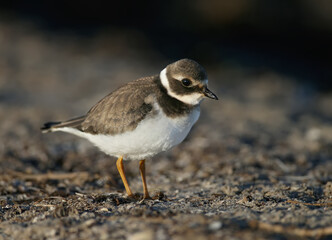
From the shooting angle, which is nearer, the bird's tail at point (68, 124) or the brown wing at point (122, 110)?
the brown wing at point (122, 110)

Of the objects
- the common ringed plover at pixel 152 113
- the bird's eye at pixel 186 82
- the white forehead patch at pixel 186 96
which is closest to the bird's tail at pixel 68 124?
the common ringed plover at pixel 152 113

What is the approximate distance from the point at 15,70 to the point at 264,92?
6942mm

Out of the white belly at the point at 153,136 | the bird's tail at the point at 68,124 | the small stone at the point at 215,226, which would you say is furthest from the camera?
the bird's tail at the point at 68,124

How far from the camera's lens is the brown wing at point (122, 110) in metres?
4.83

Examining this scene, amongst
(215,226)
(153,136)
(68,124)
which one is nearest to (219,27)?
(68,124)

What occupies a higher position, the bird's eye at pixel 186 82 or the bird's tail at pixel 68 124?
the bird's eye at pixel 186 82

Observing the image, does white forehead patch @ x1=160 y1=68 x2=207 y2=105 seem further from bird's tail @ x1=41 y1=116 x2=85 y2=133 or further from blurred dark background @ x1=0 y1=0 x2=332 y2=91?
blurred dark background @ x1=0 y1=0 x2=332 y2=91

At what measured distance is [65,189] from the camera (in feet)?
19.0

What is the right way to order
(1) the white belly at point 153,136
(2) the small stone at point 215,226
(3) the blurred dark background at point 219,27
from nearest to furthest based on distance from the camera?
(2) the small stone at point 215,226 → (1) the white belly at point 153,136 → (3) the blurred dark background at point 219,27

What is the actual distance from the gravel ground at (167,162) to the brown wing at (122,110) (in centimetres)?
79

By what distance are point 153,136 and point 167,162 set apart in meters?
2.60

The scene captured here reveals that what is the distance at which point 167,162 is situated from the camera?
7.23m

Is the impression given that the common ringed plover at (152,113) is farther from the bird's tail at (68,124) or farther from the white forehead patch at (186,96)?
the bird's tail at (68,124)

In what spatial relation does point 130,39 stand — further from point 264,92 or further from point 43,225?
point 43,225
